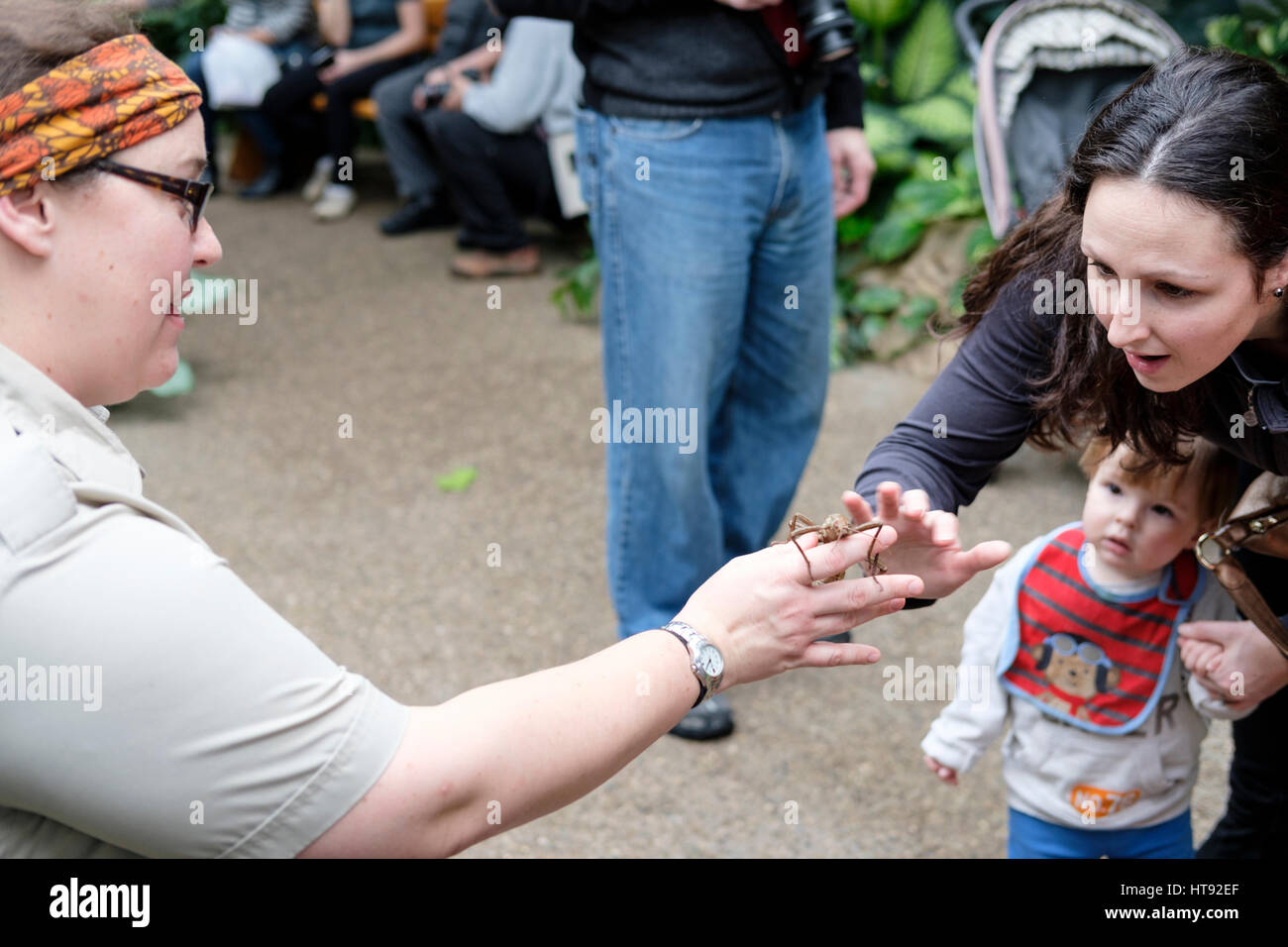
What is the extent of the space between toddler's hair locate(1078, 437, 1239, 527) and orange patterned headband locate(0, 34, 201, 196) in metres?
1.50

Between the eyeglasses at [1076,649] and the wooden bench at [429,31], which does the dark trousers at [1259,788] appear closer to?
the eyeglasses at [1076,649]

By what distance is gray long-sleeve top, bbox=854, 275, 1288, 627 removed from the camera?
1891 millimetres

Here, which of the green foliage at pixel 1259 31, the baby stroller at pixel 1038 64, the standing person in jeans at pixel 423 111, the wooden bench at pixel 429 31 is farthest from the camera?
the wooden bench at pixel 429 31

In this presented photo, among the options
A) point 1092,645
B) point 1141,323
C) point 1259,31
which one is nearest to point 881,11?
point 1259,31

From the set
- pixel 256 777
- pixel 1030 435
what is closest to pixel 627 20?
pixel 1030 435

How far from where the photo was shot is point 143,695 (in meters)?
1.19

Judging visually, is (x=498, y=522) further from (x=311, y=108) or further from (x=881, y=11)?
(x=311, y=108)

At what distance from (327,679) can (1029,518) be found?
11.2 feet

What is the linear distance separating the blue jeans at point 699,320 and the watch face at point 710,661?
143 cm

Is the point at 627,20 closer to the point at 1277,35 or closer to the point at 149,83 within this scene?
the point at 149,83

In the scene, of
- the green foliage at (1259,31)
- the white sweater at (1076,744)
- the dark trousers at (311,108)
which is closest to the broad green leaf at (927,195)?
the green foliage at (1259,31)

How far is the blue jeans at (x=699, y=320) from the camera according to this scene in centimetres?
286

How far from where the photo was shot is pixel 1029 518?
430cm

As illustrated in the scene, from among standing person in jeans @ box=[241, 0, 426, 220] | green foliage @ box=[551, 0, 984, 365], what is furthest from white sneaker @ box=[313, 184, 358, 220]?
green foliage @ box=[551, 0, 984, 365]
